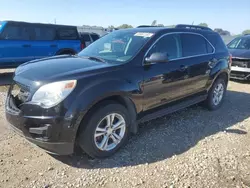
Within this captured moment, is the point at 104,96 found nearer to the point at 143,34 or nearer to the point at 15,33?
the point at 143,34

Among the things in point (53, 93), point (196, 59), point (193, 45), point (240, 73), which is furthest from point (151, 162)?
point (240, 73)

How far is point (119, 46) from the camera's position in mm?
4250

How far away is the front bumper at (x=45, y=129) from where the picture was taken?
2.98 m

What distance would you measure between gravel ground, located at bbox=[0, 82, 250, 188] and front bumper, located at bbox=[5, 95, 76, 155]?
370 mm

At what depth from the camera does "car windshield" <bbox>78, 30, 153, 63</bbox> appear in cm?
394

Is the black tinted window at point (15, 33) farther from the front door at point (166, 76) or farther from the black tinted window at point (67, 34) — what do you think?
the front door at point (166, 76)

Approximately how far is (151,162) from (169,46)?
6.71 ft

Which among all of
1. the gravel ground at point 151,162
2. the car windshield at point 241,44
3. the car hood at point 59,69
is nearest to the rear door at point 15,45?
the gravel ground at point 151,162

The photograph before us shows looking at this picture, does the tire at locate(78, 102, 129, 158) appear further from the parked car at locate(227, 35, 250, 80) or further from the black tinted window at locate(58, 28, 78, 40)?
the black tinted window at locate(58, 28, 78, 40)

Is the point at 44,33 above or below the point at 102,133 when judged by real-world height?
above

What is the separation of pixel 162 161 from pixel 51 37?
7956 millimetres

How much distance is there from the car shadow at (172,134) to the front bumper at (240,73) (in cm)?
289

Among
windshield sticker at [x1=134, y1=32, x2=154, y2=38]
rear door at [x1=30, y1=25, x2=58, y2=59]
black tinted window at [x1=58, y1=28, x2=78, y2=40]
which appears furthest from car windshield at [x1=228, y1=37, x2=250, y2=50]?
rear door at [x1=30, y1=25, x2=58, y2=59]

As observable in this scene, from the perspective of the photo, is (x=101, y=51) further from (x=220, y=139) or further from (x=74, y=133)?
(x=220, y=139)
